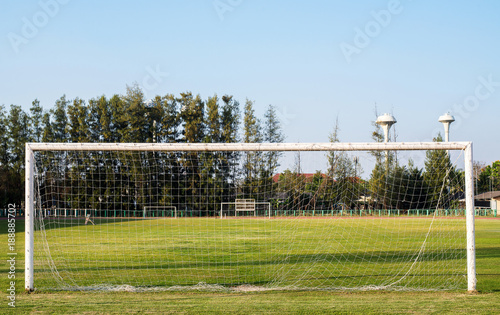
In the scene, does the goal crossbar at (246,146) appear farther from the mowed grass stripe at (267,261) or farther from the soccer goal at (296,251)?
the mowed grass stripe at (267,261)

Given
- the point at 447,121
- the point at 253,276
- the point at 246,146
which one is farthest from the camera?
the point at 447,121

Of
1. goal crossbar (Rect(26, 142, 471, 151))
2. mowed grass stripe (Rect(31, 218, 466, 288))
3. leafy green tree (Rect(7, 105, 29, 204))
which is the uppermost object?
leafy green tree (Rect(7, 105, 29, 204))

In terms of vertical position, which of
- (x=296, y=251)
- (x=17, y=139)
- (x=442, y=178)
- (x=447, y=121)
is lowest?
(x=296, y=251)

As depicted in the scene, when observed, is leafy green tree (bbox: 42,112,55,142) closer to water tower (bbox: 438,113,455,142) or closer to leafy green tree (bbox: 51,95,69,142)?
leafy green tree (bbox: 51,95,69,142)

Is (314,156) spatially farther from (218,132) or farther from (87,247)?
(218,132)

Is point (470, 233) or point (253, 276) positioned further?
point (253, 276)

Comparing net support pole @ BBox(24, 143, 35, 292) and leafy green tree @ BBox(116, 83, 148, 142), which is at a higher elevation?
leafy green tree @ BBox(116, 83, 148, 142)

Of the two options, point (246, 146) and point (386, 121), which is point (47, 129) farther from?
point (246, 146)

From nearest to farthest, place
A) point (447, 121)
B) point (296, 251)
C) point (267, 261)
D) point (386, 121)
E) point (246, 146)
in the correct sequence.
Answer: point (246, 146) < point (267, 261) < point (296, 251) < point (386, 121) < point (447, 121)

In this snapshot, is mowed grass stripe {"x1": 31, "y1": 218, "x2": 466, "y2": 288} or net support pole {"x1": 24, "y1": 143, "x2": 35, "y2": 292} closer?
net support pole {"x1": 24, "y1": 143, "x2": 35, "y2": 292}

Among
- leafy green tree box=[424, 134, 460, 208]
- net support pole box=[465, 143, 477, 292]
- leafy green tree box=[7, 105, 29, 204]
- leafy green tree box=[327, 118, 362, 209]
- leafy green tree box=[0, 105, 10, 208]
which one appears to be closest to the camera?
net support pole box=[465, 143, 477, 292]

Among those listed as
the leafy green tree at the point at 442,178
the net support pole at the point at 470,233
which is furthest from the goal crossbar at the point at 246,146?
the leafy green tree at the point at 442,178

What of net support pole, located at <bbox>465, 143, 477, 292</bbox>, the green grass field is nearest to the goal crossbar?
net support pole, located at <bbox>465, 143, 477, 292</bbox>

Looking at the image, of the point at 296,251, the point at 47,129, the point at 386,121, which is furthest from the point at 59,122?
the point at 296,251
